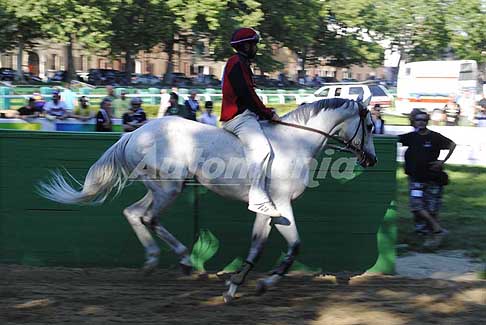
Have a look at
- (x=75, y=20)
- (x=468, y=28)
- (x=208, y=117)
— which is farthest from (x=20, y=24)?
(x=468, y=28)

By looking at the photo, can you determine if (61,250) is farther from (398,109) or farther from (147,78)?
(147,78)

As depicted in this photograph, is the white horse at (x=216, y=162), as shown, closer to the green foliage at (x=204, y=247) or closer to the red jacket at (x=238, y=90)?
the red jacket at (x=238, y=90)

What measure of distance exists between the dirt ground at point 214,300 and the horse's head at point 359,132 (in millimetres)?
1422

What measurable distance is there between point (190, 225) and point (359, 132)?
2.21 meters

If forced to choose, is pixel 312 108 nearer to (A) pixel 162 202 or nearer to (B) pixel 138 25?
(A) pixel 162 202

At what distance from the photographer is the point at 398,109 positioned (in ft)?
127

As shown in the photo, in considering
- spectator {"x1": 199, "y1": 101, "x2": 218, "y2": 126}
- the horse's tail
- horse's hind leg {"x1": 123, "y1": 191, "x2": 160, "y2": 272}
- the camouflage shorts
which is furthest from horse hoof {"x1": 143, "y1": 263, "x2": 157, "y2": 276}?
spectator {"x1": 199, "y1": 101, "x2": 218, "y2": 126}

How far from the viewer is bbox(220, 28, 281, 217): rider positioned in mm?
6801

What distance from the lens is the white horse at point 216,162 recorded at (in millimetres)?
6930

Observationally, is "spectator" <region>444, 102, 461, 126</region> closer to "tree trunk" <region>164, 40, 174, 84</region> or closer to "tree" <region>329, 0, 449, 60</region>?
"tree trunk" <region>164, 40, 174, 84</region>

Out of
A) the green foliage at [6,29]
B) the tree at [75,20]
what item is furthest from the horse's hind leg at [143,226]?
the green foliage at [6,29]

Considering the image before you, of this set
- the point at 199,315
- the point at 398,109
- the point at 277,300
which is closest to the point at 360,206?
the point at 277,300

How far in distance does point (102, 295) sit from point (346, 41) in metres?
58.8

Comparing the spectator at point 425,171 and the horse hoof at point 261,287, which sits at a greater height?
the spectator at point 425,171
